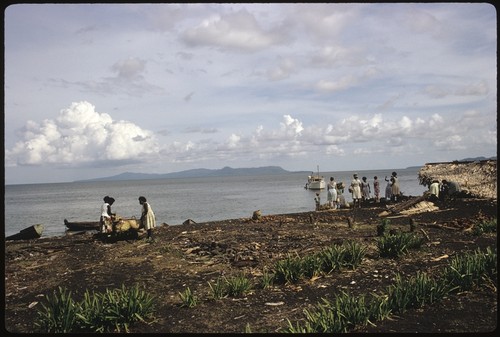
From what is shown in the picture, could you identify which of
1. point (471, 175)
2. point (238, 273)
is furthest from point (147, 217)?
point (471, 175)

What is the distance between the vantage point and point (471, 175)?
35.1m

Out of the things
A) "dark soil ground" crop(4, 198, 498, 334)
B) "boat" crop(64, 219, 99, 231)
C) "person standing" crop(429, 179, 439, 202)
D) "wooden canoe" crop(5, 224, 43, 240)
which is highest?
"person standing" crop(429, 179, 439, 202)

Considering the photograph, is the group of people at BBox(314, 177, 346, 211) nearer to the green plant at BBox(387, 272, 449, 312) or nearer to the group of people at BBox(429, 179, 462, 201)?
the group of people at BBox(429, 179, 462, 201)

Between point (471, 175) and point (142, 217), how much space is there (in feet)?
101

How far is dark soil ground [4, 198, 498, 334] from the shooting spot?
739 cm

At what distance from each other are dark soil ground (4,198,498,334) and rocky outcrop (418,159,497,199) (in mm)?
9167

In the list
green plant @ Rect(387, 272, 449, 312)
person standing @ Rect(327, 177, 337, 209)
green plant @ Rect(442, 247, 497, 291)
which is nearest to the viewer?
green plant @ Rect(387, 272, 449, 312)

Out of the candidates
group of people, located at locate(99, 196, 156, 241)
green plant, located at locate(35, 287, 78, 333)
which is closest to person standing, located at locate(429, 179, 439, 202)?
group of people, located at locate(99, 196, 156, 241)

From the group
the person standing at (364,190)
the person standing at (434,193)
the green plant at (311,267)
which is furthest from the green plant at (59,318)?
the person standing at (364,190)

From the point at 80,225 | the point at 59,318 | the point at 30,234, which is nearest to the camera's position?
the point at 59,318

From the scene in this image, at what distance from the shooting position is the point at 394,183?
27391 millimetres

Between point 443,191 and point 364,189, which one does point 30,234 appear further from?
point 443,191

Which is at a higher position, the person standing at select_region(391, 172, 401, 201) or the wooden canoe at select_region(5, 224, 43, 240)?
the person standing at select_region(391, 172, 401, 201)

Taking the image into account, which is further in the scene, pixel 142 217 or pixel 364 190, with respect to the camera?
pixel 364 190
